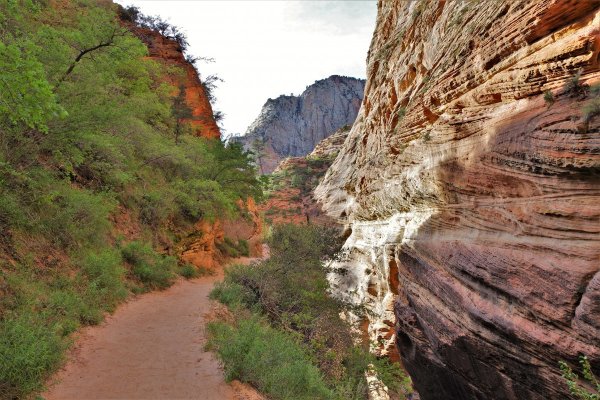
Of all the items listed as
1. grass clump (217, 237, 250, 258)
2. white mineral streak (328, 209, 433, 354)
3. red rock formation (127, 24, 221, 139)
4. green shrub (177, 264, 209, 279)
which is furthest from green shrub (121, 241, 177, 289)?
red rock formation (127, 24, 221, 139)

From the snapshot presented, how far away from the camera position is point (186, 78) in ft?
93.2

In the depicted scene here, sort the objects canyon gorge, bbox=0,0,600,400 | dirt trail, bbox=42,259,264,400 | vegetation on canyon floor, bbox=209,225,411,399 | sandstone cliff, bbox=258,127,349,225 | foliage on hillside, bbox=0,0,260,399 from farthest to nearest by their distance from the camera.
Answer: sandstone cliff, bbox=258,127,349,225, vegetation on canyon floor, bbox=209,225,411,399, dirt trail, bbox=42,259,264,400, canyon gorge, bbox=0,0,600,400, foliage on hillside, bbox=0,0,260,399

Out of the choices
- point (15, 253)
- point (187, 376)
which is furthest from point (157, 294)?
point (187, 376)

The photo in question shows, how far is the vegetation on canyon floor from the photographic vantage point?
6.38 meters

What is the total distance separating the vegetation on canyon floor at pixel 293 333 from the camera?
638cm

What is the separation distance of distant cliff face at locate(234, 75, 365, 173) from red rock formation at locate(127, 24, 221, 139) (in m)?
60.5

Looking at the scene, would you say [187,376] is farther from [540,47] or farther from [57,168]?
[540,47]

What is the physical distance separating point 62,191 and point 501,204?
35.6 feet

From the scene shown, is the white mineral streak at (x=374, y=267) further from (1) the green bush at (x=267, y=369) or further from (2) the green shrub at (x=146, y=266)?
(2) the green shrub at (x=146, y=266)

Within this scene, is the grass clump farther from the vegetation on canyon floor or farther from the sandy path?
the sandy path

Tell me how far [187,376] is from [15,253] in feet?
15.3

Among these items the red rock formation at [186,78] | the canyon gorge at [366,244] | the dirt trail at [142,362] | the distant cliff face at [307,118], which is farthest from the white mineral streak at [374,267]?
the distant cliff face at [307,118]

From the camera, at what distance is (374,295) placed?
1366 centimetres

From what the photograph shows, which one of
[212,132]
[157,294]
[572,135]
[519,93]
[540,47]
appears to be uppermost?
[212,132]
